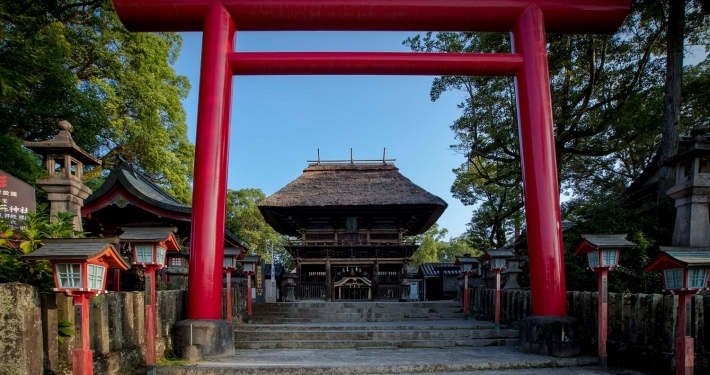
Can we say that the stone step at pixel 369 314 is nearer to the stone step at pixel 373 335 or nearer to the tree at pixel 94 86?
the stone step at pixel 373 335

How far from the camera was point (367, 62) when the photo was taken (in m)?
8.09

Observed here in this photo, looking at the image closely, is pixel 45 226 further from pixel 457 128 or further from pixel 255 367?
pixel 457 128

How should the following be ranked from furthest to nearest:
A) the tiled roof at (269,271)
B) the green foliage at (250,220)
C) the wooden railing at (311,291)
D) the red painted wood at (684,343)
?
the green foliage at (250,220) < the tiled roof at (269,271) < the wooden railing at (311,291) < the red painted wood at (684,343)

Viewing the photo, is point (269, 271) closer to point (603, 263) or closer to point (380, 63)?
point (380, 63)

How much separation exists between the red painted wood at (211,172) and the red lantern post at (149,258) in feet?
2.74

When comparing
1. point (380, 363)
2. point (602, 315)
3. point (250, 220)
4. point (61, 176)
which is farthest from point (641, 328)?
point (250, 220)

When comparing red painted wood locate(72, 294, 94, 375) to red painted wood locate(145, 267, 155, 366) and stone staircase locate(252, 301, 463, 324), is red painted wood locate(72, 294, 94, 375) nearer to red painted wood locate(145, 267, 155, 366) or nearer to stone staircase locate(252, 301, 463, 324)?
Answer: red painted wood locate(145, 267, 155, 366)

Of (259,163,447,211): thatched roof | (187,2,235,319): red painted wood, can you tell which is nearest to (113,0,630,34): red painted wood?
(187,2,235,319): red painted wood

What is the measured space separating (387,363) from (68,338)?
3.98m

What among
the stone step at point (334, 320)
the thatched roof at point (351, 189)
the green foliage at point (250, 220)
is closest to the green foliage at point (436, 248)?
the green foliage at point (250, 220)

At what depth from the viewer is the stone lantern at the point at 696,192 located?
7.82 metres

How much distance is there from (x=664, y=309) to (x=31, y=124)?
1678 cm

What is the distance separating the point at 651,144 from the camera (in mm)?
18828

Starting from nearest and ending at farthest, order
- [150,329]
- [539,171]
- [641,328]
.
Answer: [150,329], [641,328], [539,171]
